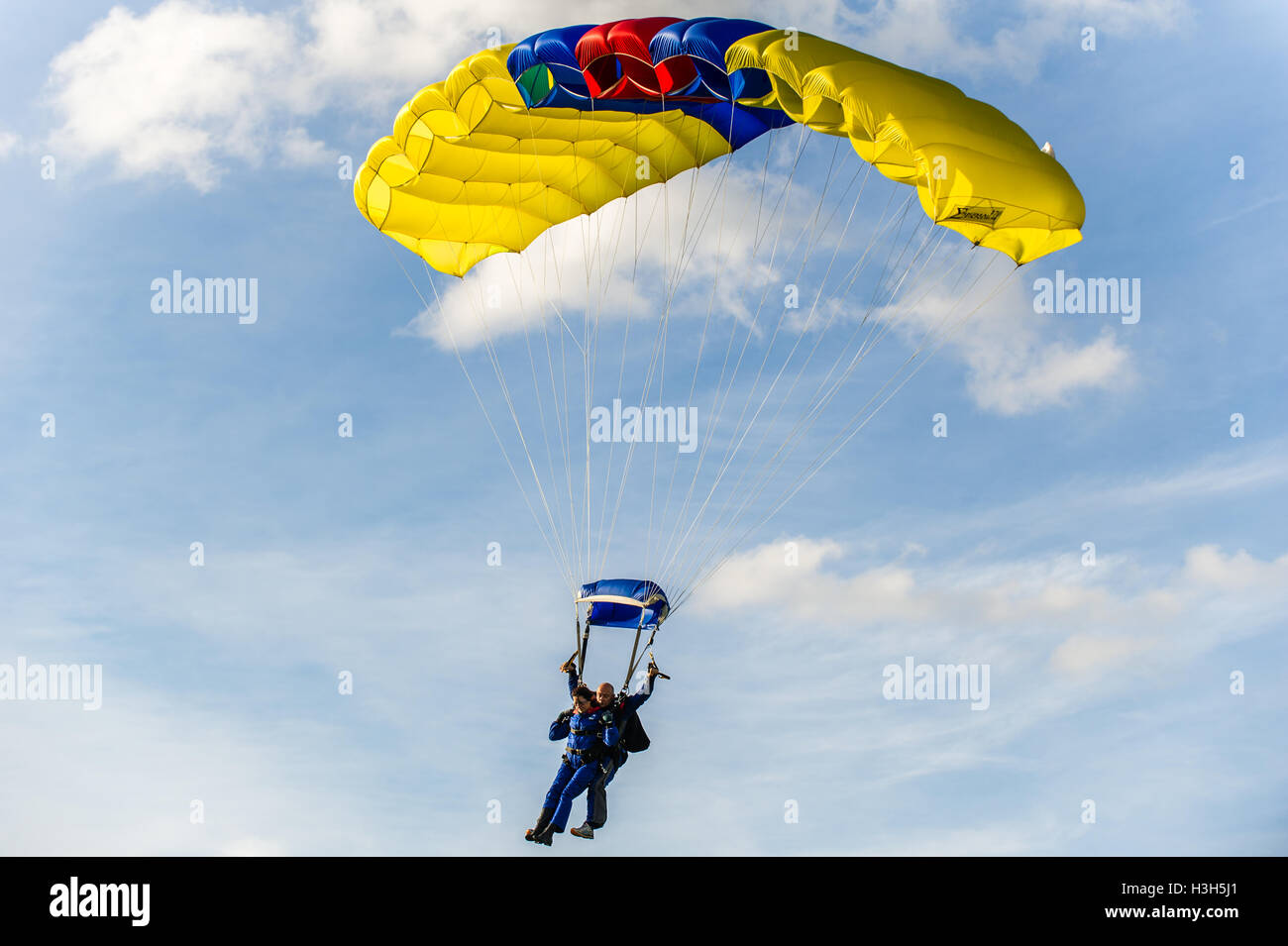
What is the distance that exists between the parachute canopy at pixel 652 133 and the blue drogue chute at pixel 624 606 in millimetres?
4631

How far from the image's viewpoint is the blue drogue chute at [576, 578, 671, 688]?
12969 millimetres

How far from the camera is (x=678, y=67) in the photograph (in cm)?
1318

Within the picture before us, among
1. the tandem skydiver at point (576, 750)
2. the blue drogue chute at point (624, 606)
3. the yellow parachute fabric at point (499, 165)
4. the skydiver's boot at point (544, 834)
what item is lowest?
the skydiver's boot at point (544, 834)

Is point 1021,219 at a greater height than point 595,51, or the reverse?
point 595,51

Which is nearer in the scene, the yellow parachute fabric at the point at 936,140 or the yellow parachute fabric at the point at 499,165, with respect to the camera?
the yellow parachute fabric at the point at 936,140

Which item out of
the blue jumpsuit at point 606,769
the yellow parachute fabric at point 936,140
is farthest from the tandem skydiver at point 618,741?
the yellow parachute fabric at point 936,140

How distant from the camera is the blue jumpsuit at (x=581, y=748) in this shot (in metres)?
12.4

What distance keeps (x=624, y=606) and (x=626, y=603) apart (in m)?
0.04

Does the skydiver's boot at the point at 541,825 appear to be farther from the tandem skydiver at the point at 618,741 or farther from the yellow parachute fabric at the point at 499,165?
the yellow parachute fabric at the point at 499,165
